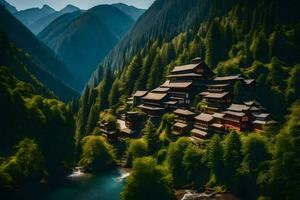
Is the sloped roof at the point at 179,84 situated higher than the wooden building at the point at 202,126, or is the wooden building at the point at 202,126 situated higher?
the sloped roof at the point at 179,84

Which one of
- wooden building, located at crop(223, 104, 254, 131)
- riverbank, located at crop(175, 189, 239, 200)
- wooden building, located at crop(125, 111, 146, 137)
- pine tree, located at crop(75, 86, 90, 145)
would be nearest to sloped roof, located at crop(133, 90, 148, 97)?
wooden building, located at crop(125, 111, 146, 137)

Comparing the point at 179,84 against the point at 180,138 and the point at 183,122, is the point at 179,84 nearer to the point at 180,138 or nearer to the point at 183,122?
the point at 183,122

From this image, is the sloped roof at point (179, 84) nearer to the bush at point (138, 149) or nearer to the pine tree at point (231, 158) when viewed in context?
the bush at point (138, 149)

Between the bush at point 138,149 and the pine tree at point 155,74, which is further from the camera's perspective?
the pine tree at point 155,74

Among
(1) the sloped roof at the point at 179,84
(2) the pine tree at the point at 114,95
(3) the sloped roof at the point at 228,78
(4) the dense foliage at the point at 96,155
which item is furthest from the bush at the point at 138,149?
(2) the pine tree at the point at 114,95

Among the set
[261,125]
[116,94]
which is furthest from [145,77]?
[261,125]

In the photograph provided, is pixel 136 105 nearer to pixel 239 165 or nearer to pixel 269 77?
pixel 269 77
